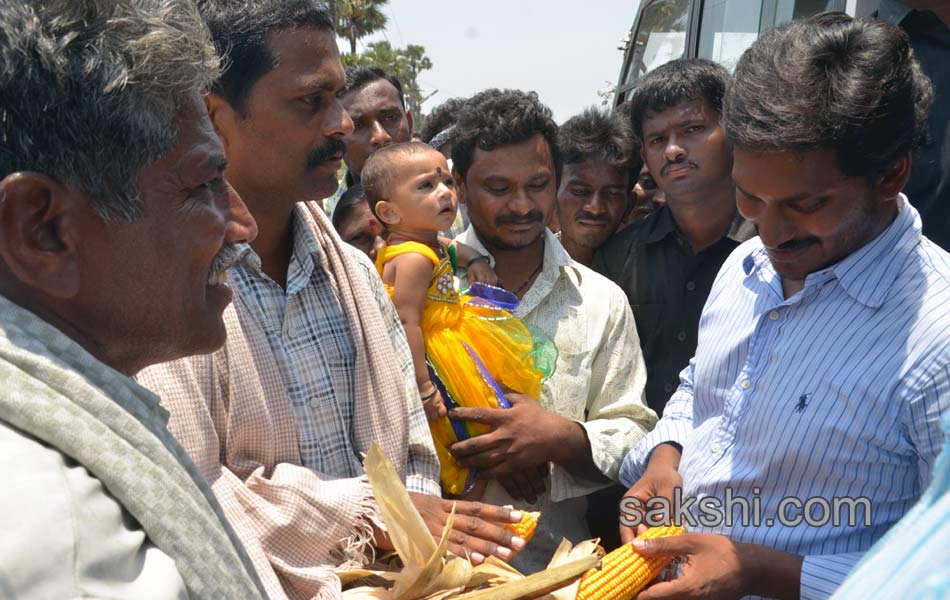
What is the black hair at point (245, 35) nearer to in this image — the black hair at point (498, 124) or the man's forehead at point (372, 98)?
the black hair at point (498, 124)

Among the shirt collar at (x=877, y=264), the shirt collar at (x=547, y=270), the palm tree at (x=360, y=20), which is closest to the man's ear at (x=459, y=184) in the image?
the shirt collar at (x=547, y=270)

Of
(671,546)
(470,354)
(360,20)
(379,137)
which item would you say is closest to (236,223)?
(671,546)

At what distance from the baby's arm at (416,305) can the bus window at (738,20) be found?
2.04 metres

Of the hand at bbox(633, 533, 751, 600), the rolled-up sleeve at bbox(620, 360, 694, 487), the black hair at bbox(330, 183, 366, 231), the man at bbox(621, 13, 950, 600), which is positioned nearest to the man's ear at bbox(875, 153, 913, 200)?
the man at bbox(621, 13, 950, 600)

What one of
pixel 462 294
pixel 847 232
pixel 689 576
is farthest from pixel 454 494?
pixel 847 232

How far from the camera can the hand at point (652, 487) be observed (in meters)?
2.40

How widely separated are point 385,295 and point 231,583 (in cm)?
151

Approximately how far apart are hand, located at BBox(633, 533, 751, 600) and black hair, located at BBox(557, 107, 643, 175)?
2230mm

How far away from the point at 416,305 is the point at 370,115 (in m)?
2.21

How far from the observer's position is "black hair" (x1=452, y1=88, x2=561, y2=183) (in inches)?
141

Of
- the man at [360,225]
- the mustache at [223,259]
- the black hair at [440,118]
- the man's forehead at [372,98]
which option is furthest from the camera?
the black hair at [440,118]

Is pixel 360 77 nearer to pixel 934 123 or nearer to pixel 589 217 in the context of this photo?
pixel 589 217

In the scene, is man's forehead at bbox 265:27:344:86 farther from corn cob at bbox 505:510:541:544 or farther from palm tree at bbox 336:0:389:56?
palm tree at bbox 336:0:389:56

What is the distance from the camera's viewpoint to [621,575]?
2.16 m
